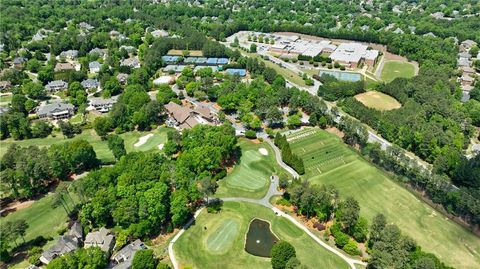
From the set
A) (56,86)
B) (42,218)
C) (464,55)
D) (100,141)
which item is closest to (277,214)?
Answer: (42,218)

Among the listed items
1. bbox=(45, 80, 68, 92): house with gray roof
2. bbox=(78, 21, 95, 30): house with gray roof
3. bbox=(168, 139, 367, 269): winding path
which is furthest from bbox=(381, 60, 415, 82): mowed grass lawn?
bbox=(78, 21, 95, 30): house with gray roof

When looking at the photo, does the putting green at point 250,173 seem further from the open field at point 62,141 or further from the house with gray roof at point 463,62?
the house with gray roof at point 463,62

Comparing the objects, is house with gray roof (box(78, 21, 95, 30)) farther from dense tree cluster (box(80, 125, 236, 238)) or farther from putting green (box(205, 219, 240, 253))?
putting green (box(205, 219, 240, 253))

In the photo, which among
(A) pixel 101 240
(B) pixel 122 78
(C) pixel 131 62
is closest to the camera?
(A) pixel 101 240

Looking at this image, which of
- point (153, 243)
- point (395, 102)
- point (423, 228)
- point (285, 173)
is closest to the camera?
point (153, 243)

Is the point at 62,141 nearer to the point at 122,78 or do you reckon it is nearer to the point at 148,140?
the point at 148,140

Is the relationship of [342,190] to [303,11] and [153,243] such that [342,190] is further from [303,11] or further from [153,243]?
[303,11]

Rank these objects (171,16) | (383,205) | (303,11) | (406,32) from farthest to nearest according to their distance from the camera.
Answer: (303,11) → (171,16) → (406,32) → (383,205)

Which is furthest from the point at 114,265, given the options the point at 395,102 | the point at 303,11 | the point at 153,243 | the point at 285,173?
the point at 303,11
